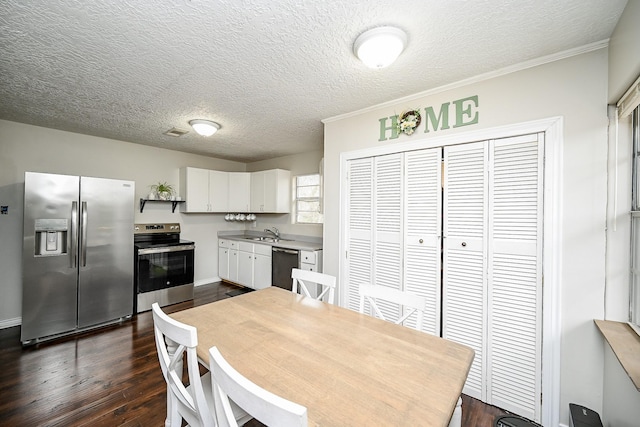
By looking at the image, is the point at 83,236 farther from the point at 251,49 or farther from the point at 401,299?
the point at 401,299

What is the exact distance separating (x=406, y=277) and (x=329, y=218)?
1014mm

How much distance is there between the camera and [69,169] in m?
3.52

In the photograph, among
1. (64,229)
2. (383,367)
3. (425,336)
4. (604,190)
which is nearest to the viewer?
(383,367)

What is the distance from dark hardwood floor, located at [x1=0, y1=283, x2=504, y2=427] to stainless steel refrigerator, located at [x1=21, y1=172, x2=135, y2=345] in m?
0.26

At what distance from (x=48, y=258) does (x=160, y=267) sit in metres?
1.21

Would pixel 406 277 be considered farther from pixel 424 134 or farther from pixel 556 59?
pixel 556 59

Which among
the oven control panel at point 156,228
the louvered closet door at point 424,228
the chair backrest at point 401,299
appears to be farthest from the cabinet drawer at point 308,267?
the oven control panel at point 156,228

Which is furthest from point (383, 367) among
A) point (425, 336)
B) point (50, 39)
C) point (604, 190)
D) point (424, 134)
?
point (50, 39)

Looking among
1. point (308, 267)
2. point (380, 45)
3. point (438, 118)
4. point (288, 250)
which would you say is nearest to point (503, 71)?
point (438, 118)

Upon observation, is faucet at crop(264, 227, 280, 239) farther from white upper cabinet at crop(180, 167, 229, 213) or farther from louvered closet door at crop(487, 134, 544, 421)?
louvered closet door at crop(487, 134, 544, 421)

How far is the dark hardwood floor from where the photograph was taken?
1.77 m

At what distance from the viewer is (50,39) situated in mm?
1587

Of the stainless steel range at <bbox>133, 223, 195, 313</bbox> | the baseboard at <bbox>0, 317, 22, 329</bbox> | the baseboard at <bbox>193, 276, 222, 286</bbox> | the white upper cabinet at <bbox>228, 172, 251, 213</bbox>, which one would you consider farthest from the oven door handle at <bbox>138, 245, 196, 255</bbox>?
the baseboard at <bbox>0, 317, 22, 329</bbox>

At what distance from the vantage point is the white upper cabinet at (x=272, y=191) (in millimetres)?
4648
